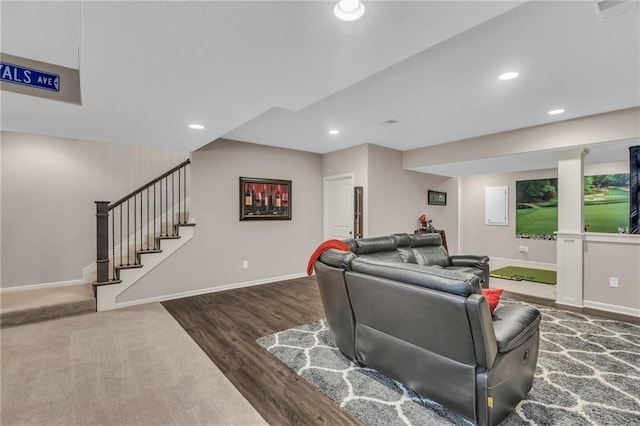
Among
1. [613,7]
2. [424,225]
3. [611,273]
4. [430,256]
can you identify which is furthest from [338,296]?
[424,225]

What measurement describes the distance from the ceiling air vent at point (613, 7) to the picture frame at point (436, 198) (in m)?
4.84

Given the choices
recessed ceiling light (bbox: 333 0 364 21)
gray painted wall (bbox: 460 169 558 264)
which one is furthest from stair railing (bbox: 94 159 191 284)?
gray painted wall (bbox: 460 169 558 264)

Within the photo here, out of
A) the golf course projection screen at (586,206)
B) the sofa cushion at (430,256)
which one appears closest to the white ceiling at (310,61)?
the sofa cushion at (430,256)

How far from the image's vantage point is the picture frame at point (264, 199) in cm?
503

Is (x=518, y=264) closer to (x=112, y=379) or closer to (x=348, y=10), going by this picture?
(x=348, y=10)

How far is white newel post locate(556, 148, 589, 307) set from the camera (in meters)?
3.91

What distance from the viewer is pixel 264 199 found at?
523 centimetres

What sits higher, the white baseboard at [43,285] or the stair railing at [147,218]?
the stair railing at [147,218]

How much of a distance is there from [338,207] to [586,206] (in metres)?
5.09

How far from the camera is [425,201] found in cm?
634

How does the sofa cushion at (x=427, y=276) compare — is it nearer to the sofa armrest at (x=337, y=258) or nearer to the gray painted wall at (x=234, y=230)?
the sofa armrest at (x=337, y=258)

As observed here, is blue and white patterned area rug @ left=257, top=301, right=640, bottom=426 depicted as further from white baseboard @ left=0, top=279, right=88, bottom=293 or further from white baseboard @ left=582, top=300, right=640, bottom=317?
white baseboard @ left=0, top=279, right=88, bottom=293

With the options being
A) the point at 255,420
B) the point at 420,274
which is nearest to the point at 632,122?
the point at 420,274

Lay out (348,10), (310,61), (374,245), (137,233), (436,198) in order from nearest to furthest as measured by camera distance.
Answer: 1. (348,10)
2. (310,61)
3. (374,245)
4. (137,233)
5. (436,198)
